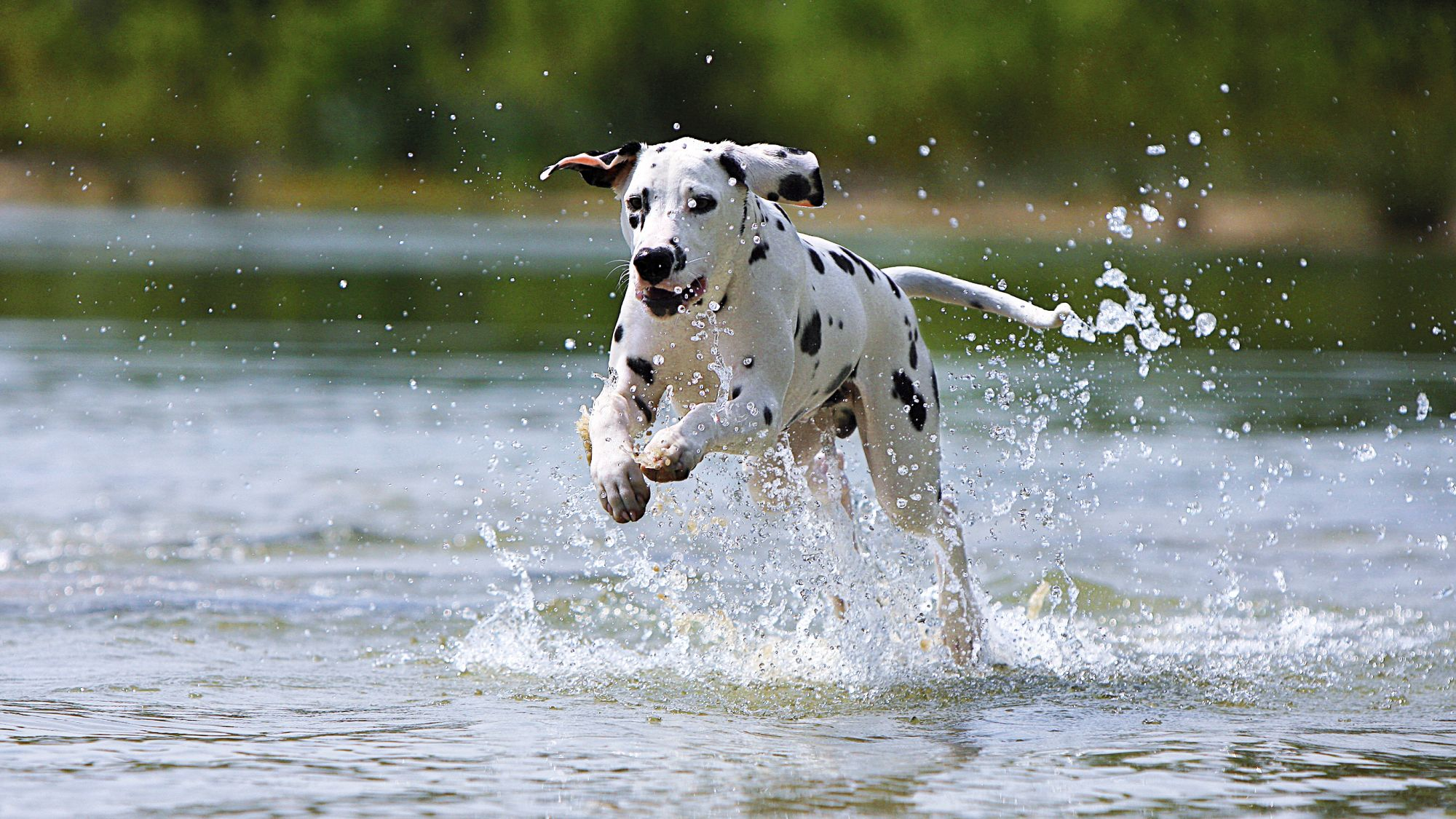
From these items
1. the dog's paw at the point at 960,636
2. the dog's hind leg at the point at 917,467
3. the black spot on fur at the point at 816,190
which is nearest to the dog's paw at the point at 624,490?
the black spot on fur at the point at 816,190

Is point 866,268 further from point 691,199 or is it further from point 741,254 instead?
point 691,199

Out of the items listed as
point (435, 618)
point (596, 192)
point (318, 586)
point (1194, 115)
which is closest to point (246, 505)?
point (318, 586)

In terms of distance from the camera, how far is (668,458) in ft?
19.0

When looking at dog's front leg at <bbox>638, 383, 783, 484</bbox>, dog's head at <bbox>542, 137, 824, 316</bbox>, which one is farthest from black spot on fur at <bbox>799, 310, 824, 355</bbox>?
dog's head at <bbox>542, 137, 824, 316</bbox>

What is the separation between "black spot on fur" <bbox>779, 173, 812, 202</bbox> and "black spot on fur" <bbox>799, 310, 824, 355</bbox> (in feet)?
1.49

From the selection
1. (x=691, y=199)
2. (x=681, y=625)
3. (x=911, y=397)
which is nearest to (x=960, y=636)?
(x=911, y=397)

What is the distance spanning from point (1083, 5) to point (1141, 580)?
268 feet

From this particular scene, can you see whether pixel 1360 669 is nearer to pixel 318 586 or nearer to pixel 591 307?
pixel 318 586

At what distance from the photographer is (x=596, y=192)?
169 feet

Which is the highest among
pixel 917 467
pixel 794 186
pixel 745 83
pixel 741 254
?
pixel 745 83

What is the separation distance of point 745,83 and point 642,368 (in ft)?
298

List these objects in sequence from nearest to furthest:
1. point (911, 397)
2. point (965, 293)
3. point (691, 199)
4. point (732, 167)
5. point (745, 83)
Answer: point (691, 199) → point (732, 167) → point (911, 397) → point (965, 293) → point (745, 83)

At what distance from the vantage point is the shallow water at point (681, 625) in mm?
5320

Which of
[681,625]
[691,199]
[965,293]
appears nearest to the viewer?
[691,199]
